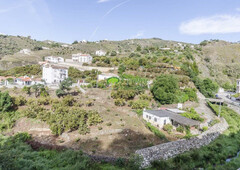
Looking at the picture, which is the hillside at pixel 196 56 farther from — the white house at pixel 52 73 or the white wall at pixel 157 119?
the white wall at pixel 157 119

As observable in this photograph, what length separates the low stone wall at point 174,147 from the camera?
11.9m

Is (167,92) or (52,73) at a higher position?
(52,73)

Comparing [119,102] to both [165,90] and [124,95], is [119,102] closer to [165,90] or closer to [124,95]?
[124,95]

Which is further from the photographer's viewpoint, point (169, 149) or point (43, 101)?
point (43, 101)

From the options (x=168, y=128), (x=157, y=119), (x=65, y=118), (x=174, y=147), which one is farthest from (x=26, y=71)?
(x=174, y=147)

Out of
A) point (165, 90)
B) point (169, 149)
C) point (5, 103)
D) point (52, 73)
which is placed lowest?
point (169, 149)

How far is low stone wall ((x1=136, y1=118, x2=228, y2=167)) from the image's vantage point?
11.9 meters

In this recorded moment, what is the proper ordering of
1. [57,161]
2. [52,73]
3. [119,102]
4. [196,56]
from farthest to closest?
[196,56], [52,73], [119,102], [57,161]

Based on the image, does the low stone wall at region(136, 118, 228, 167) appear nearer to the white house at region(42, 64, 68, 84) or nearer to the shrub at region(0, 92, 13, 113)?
the shrub at region(0, 92, 13, 113)

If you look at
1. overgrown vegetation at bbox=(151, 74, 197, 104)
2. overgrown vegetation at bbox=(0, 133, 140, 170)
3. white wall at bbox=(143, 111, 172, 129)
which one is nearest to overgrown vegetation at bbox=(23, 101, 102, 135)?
overgrown vegetation at bbox=(0, 133, 140, 170)

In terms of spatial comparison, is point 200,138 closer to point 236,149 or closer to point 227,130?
point 236,149

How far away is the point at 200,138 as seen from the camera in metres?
15.1

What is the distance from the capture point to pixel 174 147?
43.3ft

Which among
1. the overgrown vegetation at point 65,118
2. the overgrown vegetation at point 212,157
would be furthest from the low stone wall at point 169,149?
the overgrown vegetation at point 65,118
